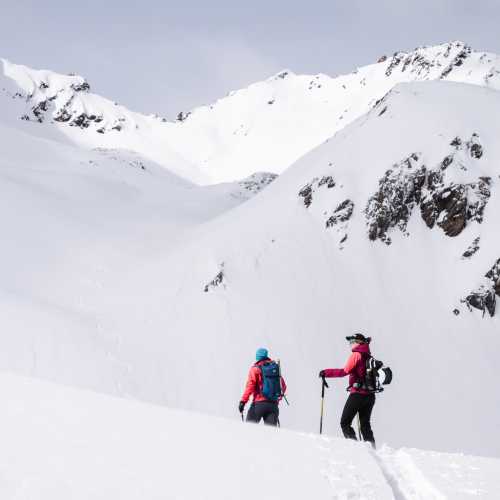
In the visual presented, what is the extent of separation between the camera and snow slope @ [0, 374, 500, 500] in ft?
14.5

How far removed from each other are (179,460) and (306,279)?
83.1 feet

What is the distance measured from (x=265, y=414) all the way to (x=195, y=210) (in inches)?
1771

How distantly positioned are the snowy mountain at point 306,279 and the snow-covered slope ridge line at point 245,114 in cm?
7026

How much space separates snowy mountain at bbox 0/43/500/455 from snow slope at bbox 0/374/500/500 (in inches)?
634

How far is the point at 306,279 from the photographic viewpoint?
30.2 meters

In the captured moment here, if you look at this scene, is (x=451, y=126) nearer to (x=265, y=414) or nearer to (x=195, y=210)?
(x=195, y=210)

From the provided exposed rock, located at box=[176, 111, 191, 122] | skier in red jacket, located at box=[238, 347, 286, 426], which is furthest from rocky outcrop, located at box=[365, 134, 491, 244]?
exposed rock, located at box=[176, 111, 191, 122]

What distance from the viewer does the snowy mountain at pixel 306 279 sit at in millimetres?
23609

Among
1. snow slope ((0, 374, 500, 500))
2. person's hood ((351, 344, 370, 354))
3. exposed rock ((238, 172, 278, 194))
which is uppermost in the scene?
exposed rock ((238, 172, 278, 194))

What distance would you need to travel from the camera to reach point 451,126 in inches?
1375

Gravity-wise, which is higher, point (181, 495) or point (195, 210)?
point (195, 210)

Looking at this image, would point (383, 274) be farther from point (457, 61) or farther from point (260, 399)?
point (457, 61)

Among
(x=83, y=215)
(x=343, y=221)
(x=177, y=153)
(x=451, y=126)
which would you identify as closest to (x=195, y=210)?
(x=83, y=215)

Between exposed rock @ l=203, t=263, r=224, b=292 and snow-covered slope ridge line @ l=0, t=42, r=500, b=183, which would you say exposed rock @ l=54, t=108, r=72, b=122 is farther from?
exposed rock @ l=203, t=263, r=224, b=292
